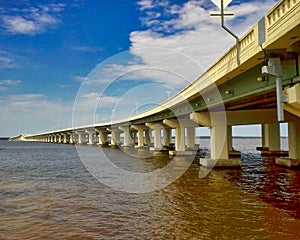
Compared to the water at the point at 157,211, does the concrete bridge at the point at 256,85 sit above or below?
above

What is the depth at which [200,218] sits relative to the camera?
53.8 feet

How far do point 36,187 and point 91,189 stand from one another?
4332 mm

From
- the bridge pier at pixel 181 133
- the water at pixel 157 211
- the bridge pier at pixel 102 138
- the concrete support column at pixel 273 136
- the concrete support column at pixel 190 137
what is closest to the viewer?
the water at pixel 157 211

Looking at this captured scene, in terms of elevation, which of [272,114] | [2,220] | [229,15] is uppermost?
[229,15]

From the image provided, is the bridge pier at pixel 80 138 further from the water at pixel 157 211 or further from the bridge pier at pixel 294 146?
the water at pixel 157 211

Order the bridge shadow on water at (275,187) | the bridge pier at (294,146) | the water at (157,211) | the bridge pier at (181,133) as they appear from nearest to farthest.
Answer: the water at (157,211) → the bridge shadow on water at (275,187) → the bridge pier at (294,146) → the bridge pier at (181,133)

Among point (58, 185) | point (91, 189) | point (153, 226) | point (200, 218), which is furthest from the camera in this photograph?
point (58, 185)

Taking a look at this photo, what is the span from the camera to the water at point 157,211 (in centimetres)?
1438

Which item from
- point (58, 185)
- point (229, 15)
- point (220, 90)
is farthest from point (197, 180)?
point (229, 15)

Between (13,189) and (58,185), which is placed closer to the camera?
(13,189)

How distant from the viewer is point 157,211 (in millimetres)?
18062

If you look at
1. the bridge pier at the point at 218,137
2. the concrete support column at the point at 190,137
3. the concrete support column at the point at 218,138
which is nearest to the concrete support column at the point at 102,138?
the concrete support column at the point at 190,137

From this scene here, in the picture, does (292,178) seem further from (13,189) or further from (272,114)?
(13,189)

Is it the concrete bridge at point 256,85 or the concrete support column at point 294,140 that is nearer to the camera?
the concrete bridge at point 256,85
